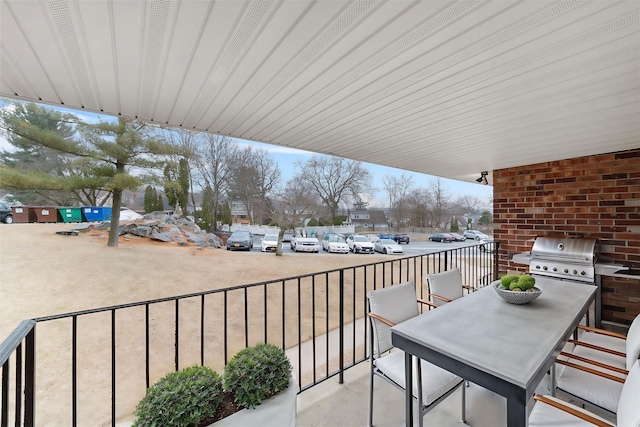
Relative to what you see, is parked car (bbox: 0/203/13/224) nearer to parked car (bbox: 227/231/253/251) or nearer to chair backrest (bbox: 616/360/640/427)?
parked car (bbox: 227/231/253/251)

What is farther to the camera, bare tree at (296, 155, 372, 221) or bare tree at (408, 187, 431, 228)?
bare tree at (296, 155, 372, 221)

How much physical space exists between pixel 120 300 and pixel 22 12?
30.0 feet

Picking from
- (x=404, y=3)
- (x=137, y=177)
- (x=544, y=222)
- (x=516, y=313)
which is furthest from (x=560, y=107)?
(x=137, y=177)

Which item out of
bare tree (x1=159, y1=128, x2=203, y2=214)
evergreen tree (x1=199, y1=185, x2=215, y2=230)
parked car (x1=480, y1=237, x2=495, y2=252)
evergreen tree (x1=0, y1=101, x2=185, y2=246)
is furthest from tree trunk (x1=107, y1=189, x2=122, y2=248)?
parked car (x1=480, y1=237, x2=495, y2=252)

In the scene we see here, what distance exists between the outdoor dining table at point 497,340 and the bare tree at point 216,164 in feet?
36.3

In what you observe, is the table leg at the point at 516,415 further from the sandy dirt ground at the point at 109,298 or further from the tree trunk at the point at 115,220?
the tree trunk at the point at 115,220

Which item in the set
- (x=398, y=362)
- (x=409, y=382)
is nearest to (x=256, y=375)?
(x=409, y=382)

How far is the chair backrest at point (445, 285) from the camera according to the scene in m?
2.11

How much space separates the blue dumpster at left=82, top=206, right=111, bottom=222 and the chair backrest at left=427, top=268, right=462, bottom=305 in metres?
11.1

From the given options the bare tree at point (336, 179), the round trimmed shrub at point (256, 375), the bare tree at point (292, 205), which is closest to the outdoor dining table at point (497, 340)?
the round trimmed shrub at point (256, 375)

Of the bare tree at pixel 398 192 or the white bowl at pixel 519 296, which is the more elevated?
the bare tree at pixel 398 192

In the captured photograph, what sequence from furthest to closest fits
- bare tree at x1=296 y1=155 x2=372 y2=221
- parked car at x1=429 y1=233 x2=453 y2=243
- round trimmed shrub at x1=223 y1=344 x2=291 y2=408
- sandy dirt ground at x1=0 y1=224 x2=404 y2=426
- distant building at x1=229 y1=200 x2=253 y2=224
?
bare tree at x1=296 y1=155 x2=372 y2=221
distant building at x1=229 y1=200 x2=253 y2=224
parked car at x1=429 y1=233 x2=453 y2=243
sandy dirt ground at x1=0 y1=224 x2=404 y2=426
round trimmed shrub at x1=223 y1=344 x2=291 y2=408

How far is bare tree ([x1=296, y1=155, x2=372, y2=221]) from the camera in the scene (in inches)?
476

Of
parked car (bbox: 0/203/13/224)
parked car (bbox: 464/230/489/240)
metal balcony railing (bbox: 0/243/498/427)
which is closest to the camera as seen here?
metal balcony railing (bbox: 0/243/498/427)
